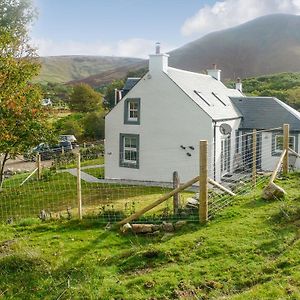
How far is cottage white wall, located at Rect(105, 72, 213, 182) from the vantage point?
22533 mm

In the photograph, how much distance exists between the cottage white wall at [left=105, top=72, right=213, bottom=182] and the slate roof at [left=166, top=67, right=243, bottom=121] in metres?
0.53

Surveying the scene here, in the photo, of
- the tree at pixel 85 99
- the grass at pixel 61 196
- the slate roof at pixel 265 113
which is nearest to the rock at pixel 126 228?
the grass at pixel 61 196

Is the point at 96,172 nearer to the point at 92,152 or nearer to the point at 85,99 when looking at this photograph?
the point at 92,152

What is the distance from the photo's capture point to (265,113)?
2609cm

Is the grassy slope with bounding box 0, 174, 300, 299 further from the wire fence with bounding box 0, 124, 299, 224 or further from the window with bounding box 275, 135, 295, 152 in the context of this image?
the window with bounding box 275, 135, 295, 152

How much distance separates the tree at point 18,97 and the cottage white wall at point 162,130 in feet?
17.4

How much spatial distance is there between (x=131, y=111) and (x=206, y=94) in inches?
184

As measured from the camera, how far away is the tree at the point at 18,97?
56.0 ft

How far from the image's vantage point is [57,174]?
87.4 ft

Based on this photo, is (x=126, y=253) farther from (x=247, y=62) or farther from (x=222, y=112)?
(x=247, y=62)

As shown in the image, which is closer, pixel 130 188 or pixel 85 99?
pixel 130 188

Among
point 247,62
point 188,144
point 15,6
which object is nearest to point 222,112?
point 188,144

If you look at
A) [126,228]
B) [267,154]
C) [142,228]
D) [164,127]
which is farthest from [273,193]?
[267,154]

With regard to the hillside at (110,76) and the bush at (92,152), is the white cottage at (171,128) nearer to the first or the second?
the bush at (92,152)
